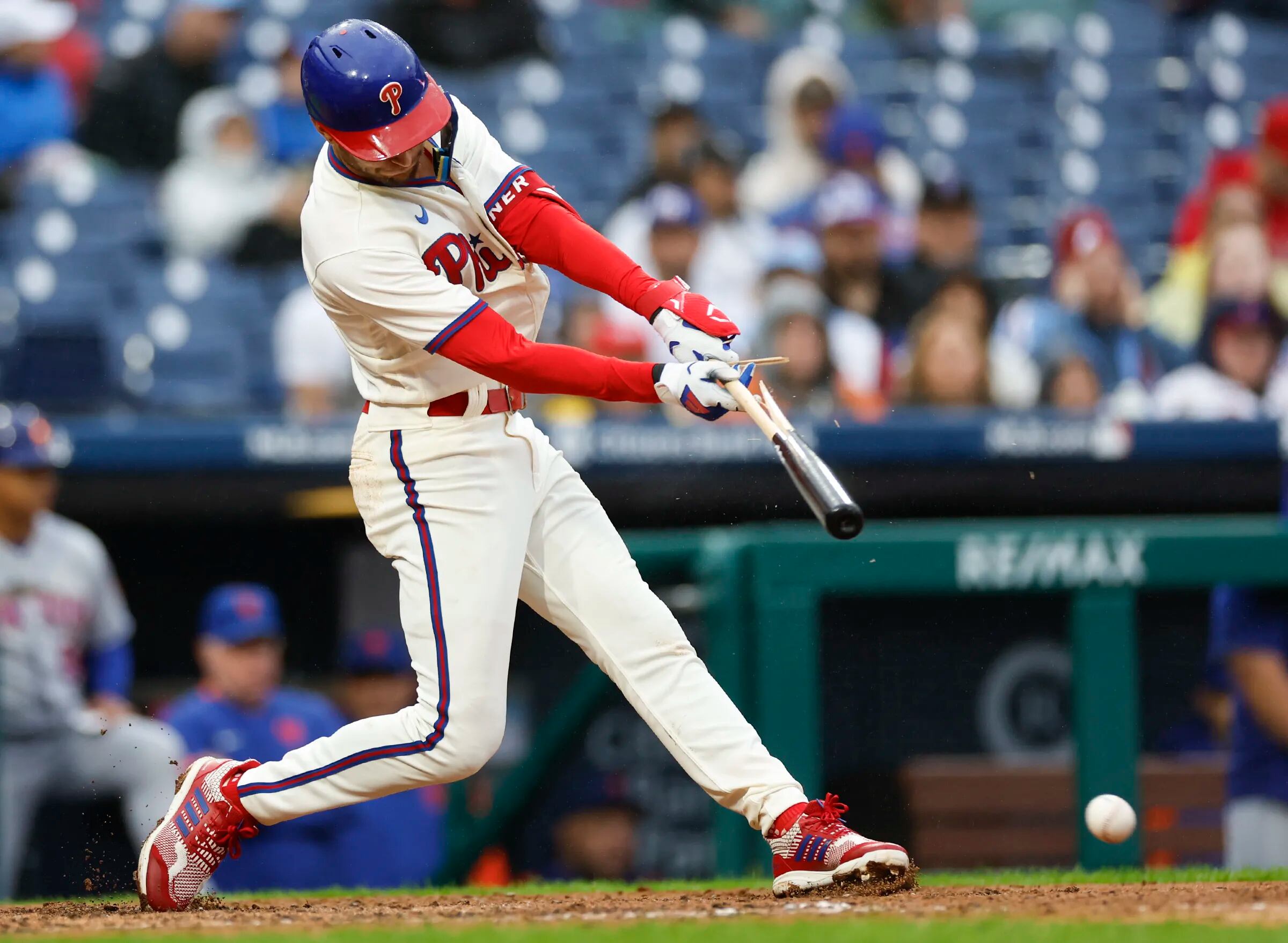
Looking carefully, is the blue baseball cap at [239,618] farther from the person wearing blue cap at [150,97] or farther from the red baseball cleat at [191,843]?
the person wearing blue cap at [150,97]

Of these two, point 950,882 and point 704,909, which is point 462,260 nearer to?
point 704,909

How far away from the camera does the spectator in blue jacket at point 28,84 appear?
23.5ft

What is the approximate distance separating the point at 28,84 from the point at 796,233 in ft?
10.6

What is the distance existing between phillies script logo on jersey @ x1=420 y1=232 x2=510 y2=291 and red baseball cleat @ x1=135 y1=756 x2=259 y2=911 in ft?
3.60

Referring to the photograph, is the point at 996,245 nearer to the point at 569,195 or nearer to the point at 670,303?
the point at 569,195

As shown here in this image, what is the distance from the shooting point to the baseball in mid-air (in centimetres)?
405

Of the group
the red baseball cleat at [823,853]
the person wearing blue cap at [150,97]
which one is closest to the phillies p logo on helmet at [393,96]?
the red baseball cleat at [823,853]

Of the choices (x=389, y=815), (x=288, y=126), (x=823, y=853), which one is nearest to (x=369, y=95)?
(x=823, y=853)

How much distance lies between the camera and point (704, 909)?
3252 mm

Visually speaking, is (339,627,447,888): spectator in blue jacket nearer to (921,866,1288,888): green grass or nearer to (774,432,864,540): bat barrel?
(921,866,1288,888): green grass

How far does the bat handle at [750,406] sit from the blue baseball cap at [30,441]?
2.67 m

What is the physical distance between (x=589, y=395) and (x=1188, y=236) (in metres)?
5.11

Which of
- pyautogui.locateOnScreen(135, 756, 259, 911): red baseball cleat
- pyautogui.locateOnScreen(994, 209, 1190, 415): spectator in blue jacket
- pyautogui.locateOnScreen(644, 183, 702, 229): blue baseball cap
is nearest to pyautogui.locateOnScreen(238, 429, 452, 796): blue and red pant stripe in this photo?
pyautogui.locateOnScreen(135, 756, 259, 911): red baseball cleat

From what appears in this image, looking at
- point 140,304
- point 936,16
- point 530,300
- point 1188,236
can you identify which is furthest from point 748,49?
point 530,300
